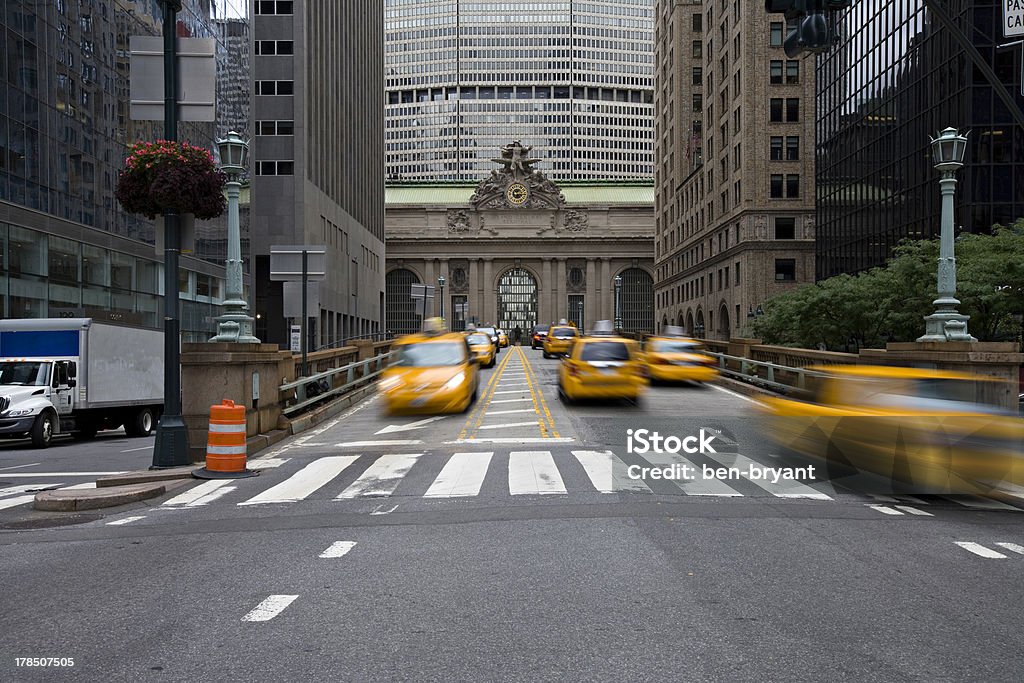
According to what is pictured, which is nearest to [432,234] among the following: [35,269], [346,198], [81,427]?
[346,198]

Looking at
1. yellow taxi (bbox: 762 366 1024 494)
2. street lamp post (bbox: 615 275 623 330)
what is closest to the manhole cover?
yellow taxi (bbox: 762 366 1024 494)

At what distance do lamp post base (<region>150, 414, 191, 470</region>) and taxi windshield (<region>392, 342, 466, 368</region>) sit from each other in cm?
839

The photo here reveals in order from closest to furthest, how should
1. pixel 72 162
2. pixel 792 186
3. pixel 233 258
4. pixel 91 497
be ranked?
pixel 91 497 < pixel 233 258 < pixel 72 162 < pixel 792 186

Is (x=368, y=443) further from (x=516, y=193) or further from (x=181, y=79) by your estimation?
(x=516, y=193)

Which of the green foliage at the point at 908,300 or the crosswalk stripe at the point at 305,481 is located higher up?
the green foliage at the point at 908,300

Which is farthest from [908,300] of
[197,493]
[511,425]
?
[197,493]

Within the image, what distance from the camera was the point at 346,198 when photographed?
72688mm

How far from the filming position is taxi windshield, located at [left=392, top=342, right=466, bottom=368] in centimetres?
2188

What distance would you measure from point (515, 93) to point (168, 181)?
188030 millimetres

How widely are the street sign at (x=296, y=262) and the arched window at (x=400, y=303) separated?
3561 inches

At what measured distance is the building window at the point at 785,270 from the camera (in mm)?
68375

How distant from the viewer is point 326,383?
25062 mm

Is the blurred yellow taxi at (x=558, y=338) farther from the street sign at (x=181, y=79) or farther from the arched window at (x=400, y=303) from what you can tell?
the arched window at (x=400, y=303)

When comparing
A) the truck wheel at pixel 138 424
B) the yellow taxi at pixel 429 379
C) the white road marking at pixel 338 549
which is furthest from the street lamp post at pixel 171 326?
the truck wheel at pixel 138 424
